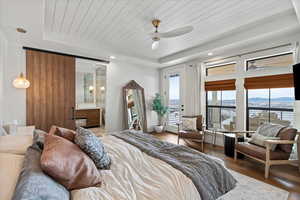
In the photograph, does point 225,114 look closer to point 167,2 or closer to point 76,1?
point 167,2

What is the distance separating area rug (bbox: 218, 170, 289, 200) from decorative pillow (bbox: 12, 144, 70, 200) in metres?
1.91

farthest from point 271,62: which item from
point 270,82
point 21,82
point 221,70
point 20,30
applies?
point 21,82

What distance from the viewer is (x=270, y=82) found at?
3408mm

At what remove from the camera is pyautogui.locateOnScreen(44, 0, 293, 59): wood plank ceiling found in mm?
2344

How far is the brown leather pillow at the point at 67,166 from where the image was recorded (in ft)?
3.41

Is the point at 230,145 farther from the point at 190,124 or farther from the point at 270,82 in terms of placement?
the point at 270,82

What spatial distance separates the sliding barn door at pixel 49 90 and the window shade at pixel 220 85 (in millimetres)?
3933

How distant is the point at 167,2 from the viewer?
7.56ft

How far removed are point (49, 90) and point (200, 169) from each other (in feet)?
12.9

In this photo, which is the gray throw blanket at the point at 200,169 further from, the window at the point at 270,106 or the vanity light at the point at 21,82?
the vanity light at the point at 21,82

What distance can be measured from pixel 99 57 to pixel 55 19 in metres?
1.80

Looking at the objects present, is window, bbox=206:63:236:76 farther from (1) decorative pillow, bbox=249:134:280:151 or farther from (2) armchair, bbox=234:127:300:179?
(2) armchair, bbox=234:127:300:179

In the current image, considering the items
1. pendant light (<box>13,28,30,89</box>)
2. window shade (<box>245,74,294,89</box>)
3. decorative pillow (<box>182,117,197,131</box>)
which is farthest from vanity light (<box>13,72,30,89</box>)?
window shade (<box>245,74,294,89</box>)

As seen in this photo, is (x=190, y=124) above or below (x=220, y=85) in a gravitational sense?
below
